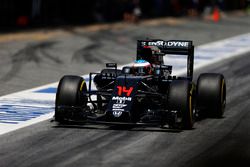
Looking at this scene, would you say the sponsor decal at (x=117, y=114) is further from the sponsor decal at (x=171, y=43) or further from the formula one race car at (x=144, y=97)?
the sponsor decal at (x=171, y=43)

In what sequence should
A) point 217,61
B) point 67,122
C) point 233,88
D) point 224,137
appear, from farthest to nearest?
point 217,61 → point 233,88 → point 67,122 → point 224,137

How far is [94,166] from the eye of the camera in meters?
11.7

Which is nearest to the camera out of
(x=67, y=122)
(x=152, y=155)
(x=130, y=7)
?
(x=152, y=155)

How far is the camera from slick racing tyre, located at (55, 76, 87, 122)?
15.1 metres

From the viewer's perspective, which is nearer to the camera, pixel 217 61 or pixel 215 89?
pixel 215 89

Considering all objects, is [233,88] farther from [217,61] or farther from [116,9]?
[116,9]

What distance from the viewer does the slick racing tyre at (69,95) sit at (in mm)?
15117

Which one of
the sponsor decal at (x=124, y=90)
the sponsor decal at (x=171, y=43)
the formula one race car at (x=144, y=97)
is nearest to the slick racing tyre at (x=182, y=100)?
the formula one race car at (x=144, y=97)

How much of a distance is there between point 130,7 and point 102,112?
30.8 metres

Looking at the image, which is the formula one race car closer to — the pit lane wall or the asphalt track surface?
the asphalt track surface

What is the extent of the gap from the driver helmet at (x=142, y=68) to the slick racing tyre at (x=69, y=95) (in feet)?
4.15

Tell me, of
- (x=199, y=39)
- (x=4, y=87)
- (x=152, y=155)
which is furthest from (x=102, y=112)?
(x=199, y=39)

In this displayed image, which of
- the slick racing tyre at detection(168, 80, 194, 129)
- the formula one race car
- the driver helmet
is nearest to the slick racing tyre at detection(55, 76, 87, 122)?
the formula one race car

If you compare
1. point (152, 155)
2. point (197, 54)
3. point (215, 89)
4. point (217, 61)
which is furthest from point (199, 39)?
point (152, 155)
